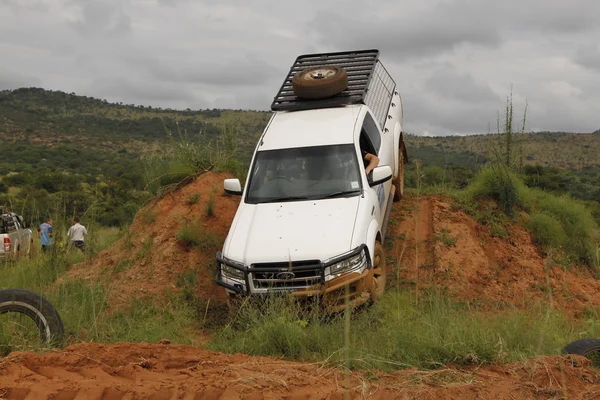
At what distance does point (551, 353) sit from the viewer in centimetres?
551

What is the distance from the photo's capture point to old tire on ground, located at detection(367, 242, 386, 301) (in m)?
7.03

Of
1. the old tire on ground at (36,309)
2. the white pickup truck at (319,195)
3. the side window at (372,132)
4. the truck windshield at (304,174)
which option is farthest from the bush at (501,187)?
the old tire on ground at (36,309)

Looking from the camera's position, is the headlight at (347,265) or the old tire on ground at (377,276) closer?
the headlight at (347,265)

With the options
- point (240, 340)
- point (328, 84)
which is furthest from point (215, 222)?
point (240, 340)

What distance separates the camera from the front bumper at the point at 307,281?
6625 mm

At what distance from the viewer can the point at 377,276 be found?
756 centimetres

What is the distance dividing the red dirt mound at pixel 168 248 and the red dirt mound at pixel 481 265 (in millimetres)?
2867

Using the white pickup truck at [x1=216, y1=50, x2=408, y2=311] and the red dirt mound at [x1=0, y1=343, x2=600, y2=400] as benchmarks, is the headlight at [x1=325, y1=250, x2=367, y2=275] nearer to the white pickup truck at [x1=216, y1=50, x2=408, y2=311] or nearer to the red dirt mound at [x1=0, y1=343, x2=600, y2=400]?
the white pickup truck at [x1=216, y1=50, x2=408, y2=311]

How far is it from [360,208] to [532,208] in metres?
5.02

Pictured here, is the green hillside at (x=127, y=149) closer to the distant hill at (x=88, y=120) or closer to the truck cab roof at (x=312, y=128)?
the distant hill at (x=88, y=120)

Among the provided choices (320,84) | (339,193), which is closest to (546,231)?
(339,193)

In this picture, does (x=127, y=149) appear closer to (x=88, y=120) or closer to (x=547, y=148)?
(x=88, y=120)

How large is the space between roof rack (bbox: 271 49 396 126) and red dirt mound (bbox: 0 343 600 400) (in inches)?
201

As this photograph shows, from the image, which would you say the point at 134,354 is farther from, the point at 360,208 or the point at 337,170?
the point at 337,170
